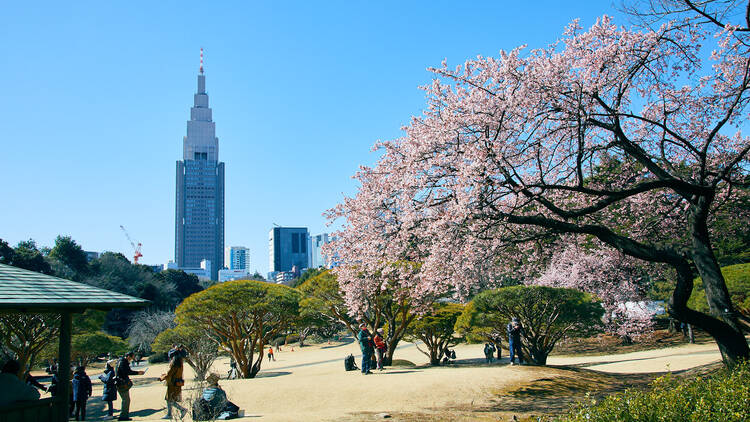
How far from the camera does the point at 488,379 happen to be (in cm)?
1260

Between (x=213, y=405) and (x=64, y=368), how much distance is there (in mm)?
2523

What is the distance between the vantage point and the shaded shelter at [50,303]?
6238mm

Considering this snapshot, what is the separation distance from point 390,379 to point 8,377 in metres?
9.02

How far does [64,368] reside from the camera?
7199 millimetres

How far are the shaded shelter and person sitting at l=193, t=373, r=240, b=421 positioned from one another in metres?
1.91

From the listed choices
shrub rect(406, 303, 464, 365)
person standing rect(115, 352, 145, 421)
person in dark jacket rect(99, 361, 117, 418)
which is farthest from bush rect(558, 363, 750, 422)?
shrub rect(406, 303, 464, 365)

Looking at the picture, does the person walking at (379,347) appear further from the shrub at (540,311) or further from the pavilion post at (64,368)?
the pavilion post at (64,368)

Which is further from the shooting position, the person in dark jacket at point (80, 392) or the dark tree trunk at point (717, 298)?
the person in dark jacket at point (80, 392)

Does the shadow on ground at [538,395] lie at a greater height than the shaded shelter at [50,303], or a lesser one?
lesser

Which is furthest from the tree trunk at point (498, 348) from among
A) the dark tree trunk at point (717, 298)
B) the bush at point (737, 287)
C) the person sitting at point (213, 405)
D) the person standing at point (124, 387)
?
the person standing at point (124, 387)

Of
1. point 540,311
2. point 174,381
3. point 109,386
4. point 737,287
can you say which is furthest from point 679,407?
point 737,287

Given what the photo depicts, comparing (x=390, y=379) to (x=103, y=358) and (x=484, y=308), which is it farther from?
(x=103, y=358)

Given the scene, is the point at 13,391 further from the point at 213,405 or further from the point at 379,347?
the point at 379,347

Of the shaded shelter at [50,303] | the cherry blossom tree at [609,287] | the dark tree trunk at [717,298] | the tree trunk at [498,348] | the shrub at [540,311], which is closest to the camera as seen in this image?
the shaded shelter at [50,303]
